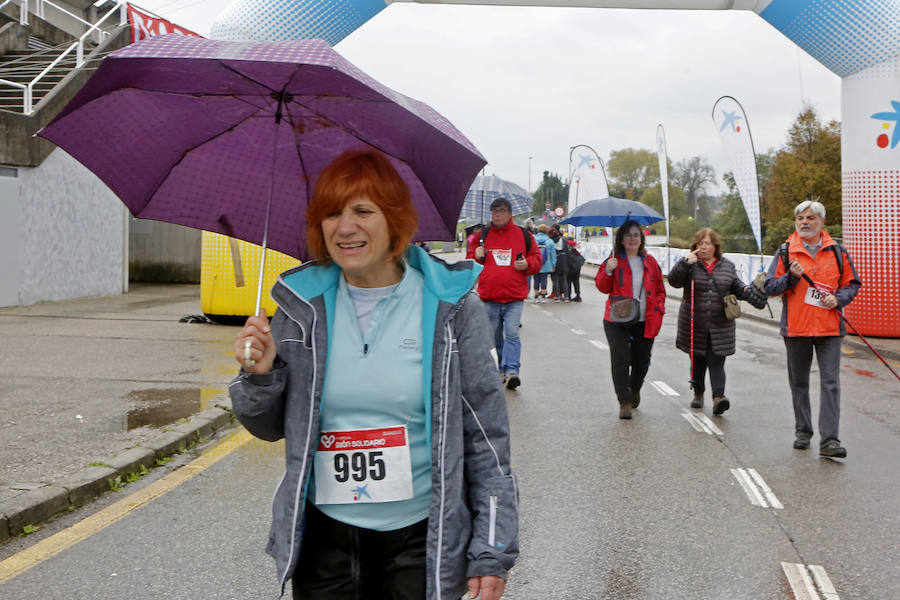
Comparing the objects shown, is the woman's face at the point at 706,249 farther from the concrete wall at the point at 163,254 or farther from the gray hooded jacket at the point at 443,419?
the concrete wall at the point at 163,254

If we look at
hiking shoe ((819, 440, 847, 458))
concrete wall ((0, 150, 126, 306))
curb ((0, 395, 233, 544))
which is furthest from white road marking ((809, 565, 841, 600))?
concrete wall ((0, 150, 126, 306))

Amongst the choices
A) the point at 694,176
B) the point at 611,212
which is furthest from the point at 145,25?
the point at 694,176

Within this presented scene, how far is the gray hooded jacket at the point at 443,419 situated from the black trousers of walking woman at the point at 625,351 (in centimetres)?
622

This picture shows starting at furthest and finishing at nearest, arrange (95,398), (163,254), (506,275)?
(163,254), (506,275), (95,398)

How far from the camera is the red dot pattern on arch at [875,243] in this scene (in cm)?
1442

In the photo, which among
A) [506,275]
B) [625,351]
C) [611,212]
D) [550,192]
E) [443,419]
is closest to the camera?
[443,419]

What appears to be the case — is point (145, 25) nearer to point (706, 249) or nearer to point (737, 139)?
point (737, 139)

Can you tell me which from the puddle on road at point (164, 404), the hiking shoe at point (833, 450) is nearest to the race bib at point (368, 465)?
the puddle on road at point (164, 404)

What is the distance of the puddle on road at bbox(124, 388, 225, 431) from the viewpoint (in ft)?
24.1

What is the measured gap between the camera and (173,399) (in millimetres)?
8312

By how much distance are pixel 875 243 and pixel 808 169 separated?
2899 centimetres

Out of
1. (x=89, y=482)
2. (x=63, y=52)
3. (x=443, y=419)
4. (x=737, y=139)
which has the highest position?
(x=63, y=52)

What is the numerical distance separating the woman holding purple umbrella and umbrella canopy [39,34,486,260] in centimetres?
41

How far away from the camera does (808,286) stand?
716 cm
